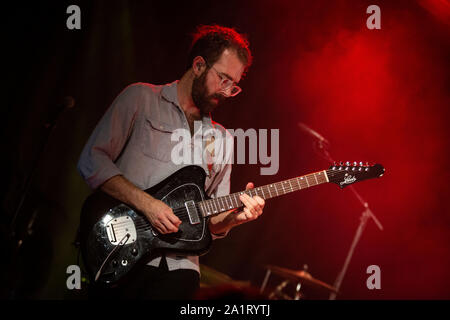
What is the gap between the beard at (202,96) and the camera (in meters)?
2.92

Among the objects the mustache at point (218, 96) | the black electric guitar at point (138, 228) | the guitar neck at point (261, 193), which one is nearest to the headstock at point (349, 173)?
the guitar neck at point (261, 193)

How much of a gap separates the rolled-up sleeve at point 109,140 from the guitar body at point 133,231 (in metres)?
0.15

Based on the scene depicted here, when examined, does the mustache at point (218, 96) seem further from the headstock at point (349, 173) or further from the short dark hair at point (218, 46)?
the headstock at point (349, 173)

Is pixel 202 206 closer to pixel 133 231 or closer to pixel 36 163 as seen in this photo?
pixel 133 231

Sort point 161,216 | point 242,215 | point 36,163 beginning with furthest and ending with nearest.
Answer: point 36,163
point 242,215
point 161,216

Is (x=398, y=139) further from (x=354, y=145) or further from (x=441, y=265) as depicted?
(x=441, y=265)

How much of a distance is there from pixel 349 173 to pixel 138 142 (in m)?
1.60

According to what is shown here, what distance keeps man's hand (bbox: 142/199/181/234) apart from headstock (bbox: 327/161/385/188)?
1270 millimetres

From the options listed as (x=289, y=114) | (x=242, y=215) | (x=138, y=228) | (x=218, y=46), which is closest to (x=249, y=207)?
(x=242, y=215)

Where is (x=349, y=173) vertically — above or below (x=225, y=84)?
below

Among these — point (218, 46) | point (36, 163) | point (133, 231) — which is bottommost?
point (133, 231)

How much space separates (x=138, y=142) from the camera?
268 centimetres

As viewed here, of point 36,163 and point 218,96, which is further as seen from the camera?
point 36,163

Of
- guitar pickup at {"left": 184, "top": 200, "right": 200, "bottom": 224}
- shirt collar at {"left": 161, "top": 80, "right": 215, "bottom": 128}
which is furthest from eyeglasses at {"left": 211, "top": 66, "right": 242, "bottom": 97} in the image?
guitar pickup at {"left": 184, "top": 200, "right": 200, "bottom": 224}
